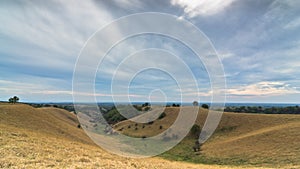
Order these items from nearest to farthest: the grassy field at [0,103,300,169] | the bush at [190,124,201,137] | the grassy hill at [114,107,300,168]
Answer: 1. the grassy field at [0,103,300,169]
2. the grassy hill at [114,107,300,168]
3. the bush at [190,124,201,137]

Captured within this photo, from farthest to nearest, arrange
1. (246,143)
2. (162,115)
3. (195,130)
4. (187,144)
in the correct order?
(162,115)
(195,130)
(187,144)
(246,143)

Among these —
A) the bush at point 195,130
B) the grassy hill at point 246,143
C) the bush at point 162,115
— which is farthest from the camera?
the bush at point 162,115

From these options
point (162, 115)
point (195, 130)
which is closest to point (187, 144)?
point (195, 130)

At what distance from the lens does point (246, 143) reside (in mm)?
45594

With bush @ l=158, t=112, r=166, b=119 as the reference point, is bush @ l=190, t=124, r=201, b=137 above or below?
below

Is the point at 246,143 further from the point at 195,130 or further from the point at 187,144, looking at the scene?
the point at 195,130

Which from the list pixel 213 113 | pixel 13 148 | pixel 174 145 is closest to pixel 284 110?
pixel 213 113

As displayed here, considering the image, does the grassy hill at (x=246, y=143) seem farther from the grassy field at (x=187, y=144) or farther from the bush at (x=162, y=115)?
the bush at (x=162, y=115)

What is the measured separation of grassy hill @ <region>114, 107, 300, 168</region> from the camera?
34950 millimetres

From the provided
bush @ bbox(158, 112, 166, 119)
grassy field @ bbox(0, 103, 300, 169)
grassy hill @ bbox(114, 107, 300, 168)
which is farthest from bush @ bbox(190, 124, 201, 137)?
bush @ bbox(158, 112, 166, 119)

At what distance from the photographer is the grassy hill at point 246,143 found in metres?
35.0

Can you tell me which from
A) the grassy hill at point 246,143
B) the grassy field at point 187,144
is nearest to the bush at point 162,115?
the grassy hill at point 246,143

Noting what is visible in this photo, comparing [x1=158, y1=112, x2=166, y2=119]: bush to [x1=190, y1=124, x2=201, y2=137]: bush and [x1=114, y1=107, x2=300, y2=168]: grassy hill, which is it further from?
[x1=190, y1=124, x2=201, y2=137]: bush

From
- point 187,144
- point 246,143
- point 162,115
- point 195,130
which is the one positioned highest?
point 162,115
